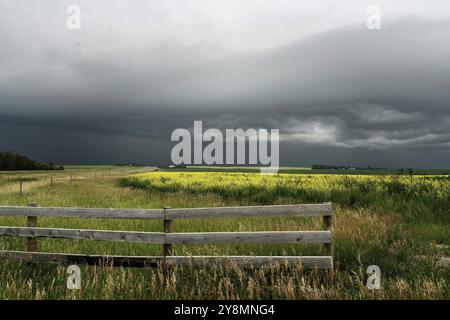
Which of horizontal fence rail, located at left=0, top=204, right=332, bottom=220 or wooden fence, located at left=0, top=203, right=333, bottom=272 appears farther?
horizontal fence rail, located at left=0, top=204, right=332, bottom=220

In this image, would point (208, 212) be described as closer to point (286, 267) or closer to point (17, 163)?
point (286, 267)

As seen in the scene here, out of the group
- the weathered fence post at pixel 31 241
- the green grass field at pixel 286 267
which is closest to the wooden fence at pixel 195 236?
the green grass field at pixel 286 267

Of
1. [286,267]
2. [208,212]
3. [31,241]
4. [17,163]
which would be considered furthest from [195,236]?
[17,163]

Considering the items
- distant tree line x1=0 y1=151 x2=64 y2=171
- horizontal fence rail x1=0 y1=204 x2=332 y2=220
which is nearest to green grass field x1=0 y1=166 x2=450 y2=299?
horizontal fence rail x1=0 y1=204 x2=332 y2=220

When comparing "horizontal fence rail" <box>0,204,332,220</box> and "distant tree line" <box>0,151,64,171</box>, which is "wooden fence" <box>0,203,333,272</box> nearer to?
"horizontal fence rail" <box>0,204,332,220</box>

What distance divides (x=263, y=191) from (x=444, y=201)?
29.9 ft

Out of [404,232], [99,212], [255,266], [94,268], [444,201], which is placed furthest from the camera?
[444,201]

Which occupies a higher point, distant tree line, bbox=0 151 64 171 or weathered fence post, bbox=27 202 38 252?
distant tree line, bbox=0 151 64 171

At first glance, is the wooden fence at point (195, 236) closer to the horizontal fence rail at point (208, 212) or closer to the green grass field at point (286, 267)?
the horizontal fence rail at point (208, 212)

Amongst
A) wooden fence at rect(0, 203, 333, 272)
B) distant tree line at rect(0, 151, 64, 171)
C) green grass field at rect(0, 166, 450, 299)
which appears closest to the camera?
green grass field at rect(0, 166, 450, 299)

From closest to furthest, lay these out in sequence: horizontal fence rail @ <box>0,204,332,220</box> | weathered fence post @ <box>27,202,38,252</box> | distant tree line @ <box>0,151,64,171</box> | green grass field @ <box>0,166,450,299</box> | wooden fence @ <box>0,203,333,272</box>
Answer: green grass field @ <box>0,166,450,299</box> < wooden fence @ <box>0,203,333,272</box> < horizontal fence rail @ <box>0,204,332,220</box> < weathered fence post @ <box>27,202,38,252</box> < distant tree line @ <box>0,151,64,171</box>
